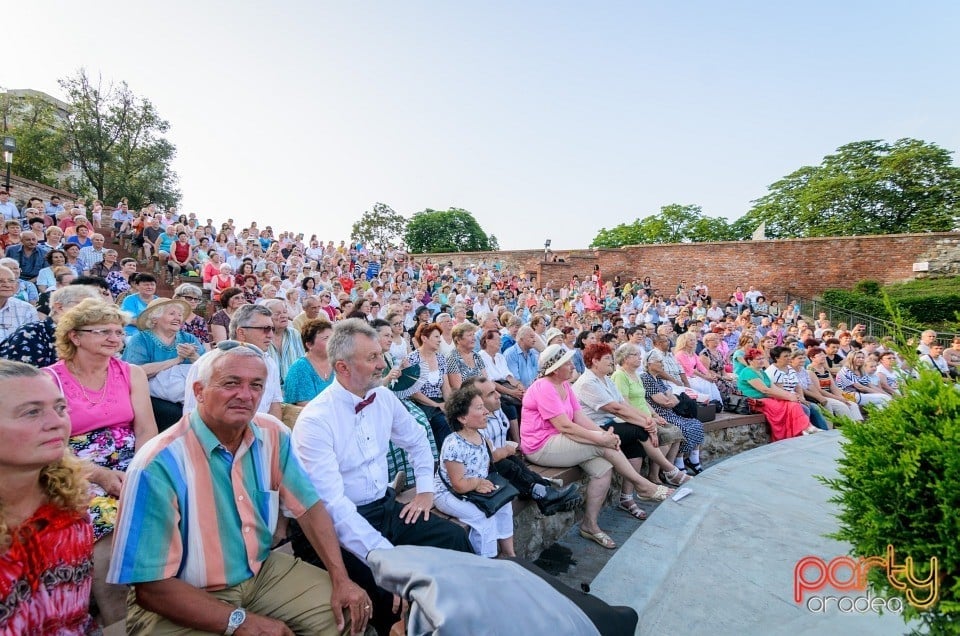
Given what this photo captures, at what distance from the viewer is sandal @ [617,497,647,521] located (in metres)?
4.36

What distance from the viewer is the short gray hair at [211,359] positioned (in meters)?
1.95

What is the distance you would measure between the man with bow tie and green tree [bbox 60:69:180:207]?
31113mm

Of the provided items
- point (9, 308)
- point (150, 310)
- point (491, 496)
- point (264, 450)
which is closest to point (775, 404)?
point (491, 496)

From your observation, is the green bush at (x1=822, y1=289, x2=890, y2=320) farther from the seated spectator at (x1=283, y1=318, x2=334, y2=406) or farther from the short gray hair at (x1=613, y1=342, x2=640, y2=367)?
the seated spectator at (x1=283, y1=318, x2=334, y2=406)

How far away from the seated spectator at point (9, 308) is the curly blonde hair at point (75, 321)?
2228mm

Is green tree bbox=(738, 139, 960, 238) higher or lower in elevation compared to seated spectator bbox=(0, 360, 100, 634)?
higher

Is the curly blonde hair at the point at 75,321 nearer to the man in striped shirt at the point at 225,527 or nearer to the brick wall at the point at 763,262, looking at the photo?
the man in striped shirt at the point at 225,527

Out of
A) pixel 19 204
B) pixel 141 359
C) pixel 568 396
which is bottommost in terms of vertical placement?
pixel 568 396

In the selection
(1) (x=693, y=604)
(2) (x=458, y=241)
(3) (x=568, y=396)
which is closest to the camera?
(1) (x=693, y=604)

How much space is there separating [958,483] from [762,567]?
1.74m

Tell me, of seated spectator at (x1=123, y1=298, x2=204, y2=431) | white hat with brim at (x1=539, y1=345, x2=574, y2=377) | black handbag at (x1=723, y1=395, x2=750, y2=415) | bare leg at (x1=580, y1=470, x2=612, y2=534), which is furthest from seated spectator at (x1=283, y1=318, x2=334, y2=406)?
black handbag at (x1=723, y1=395, x2=750, y2=415)

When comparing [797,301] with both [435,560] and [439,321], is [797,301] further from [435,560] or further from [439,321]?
[435,560]

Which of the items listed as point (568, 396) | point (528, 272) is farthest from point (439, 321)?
point (528, 272)

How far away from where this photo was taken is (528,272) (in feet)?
82.8
